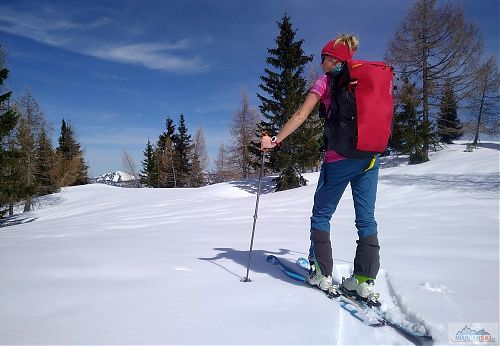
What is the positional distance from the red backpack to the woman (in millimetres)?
114

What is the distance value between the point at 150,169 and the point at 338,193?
4793 cm

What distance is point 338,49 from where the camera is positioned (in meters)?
2.61

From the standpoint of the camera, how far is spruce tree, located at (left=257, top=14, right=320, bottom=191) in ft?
69.1

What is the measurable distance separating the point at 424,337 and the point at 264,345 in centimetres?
102

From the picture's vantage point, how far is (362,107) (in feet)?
7.91

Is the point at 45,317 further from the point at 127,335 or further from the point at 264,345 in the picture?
the point at 264,345

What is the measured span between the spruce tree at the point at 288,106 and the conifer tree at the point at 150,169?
1082 inches

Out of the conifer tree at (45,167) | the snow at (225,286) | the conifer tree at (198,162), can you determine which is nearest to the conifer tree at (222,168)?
the conifer tree at (198,162)

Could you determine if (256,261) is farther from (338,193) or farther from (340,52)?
(340,52)

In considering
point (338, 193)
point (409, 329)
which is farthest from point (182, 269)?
point (409, 329)

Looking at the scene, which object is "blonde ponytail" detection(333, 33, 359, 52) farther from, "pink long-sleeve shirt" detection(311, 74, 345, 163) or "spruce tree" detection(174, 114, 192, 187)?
"spruce tree" detection(174, 114, 192, 187)

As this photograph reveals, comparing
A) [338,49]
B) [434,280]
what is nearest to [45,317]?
[338,49]

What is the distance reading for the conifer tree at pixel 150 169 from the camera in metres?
46.2

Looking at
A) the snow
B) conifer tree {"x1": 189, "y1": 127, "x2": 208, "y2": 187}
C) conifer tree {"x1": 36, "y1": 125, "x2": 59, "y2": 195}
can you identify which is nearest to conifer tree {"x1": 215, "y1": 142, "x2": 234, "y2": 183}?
conifer tree {"x1": 189, "y1": 127, "x2": 208, "y2": 187}
